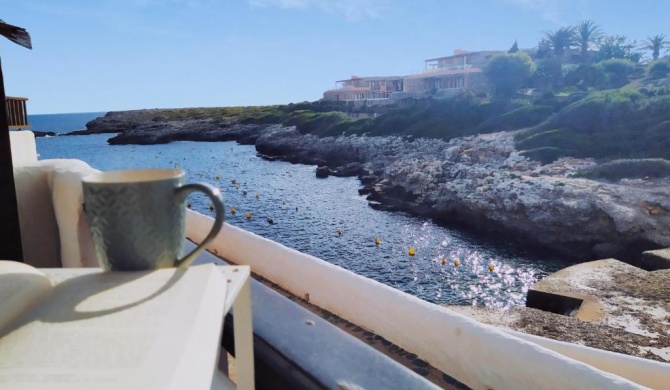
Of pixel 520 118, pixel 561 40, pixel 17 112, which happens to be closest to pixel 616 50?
pixel 561 40

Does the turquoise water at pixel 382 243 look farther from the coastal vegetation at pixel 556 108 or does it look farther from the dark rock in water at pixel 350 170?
the coastal vegetation at pixel 556 108

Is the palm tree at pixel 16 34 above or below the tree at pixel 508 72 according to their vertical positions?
below

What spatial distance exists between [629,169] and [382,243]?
9.55m

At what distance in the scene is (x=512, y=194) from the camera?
17109 millimetres

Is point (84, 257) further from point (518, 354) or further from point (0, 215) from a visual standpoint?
point (518, 354)

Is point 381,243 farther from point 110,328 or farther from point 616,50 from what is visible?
point 616,50

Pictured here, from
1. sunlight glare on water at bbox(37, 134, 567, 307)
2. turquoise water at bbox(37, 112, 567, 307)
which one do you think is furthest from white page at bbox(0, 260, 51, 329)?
sunlight glare on water at bbox(37, 134, 567, 307)

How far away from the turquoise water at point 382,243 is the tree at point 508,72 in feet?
48.7

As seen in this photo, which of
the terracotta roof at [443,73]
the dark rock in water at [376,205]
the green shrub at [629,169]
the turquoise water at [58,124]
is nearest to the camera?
the green shrub at [629,169]

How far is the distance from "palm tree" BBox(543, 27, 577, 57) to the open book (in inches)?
1837

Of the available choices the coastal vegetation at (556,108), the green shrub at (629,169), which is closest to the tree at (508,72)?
the coastal vegetation at (556,108)

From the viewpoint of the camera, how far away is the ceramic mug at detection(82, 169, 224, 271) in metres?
0.68

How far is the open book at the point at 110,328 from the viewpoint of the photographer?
0.47 meters

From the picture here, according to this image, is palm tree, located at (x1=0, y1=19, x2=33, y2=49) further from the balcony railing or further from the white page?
the balcony railing
